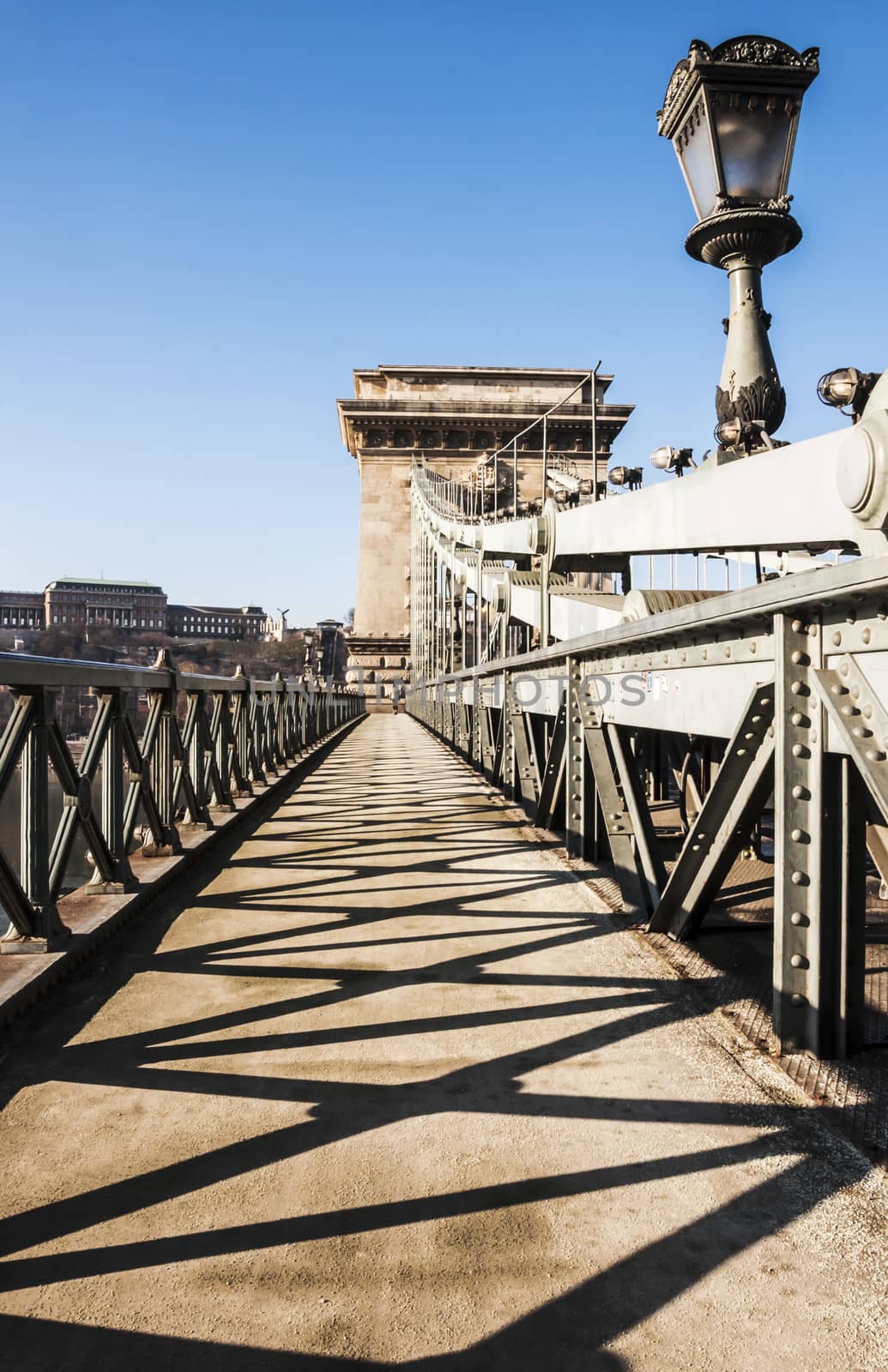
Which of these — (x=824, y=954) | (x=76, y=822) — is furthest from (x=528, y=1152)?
(x=76, y=822)

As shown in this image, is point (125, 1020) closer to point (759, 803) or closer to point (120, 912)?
point (120, 912)

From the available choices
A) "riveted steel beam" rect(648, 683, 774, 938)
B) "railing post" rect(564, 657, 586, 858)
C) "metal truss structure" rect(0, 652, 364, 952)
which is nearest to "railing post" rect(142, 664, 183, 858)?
"metal truss structure" rect(0, 652, 364, 952)

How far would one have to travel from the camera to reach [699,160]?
150 inches

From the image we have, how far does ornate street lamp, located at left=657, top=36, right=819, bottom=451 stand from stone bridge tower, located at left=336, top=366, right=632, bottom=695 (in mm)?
47869

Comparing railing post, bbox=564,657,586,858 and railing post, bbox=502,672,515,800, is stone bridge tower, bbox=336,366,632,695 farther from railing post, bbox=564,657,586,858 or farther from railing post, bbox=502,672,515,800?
railing post, bbox=564,657,586,858

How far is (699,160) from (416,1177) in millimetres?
3785

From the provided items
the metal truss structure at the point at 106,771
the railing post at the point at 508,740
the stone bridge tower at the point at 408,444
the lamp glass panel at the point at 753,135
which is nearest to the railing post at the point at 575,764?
the metal truss structure at the point at 106,771

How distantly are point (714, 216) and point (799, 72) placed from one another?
55 centimetres

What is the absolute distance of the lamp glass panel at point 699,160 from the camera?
3.70 meters

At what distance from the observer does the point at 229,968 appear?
353 cm

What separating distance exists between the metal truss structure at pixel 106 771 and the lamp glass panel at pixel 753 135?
3.18 m

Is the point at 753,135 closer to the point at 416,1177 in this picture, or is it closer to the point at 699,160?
the point at 699,160

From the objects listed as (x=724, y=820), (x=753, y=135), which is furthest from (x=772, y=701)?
(x=753, y=135)

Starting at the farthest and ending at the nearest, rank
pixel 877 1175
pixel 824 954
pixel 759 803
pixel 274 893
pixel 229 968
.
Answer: pixel 274 893, pixel 229 968, pixel 759 803, pixel 824 954, pixel 877 1175
